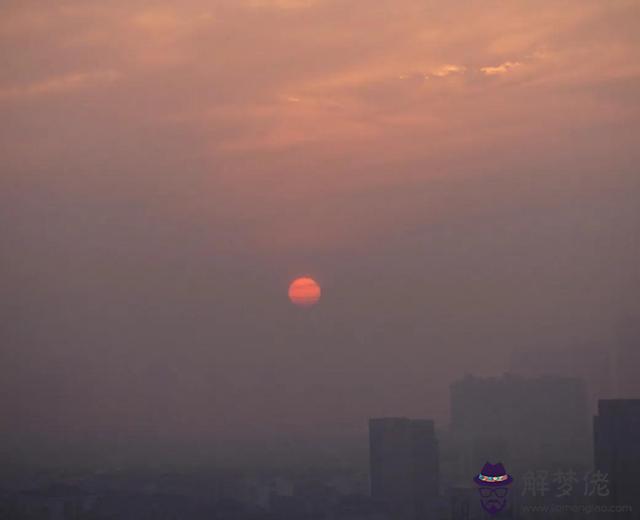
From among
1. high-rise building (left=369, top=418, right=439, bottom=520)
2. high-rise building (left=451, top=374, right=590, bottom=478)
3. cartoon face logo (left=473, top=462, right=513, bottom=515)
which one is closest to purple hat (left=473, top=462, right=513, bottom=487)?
cartoon face logo (left=473, top=462, right=513, bottom=515)

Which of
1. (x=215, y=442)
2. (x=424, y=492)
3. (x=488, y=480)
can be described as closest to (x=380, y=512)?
(x=424, y=492)

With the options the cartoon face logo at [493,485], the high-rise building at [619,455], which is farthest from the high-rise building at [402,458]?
the cartoon face logo at [493,485]

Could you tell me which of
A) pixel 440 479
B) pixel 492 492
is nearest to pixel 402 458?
pixel 440 479

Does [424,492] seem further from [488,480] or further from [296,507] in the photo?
[488,480]

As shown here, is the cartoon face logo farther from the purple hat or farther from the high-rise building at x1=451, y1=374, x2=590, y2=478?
the high-rise building at x1=451, y1=374, x2=590, y2=478

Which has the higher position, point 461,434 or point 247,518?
point 461,434
